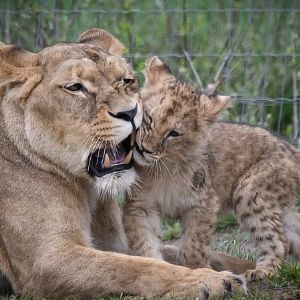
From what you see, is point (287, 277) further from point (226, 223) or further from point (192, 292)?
point (226, 223)

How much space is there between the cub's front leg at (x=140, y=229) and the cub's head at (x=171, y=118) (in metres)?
0.25

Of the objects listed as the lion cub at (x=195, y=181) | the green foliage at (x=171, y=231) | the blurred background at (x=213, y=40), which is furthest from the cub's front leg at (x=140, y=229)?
the blurred background at (x=213, y=40)

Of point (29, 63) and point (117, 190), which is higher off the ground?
point (29, 63)

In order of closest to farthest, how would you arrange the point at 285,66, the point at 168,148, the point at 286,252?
the point at 168,148 < the point at 286,252 < the point at 285,66

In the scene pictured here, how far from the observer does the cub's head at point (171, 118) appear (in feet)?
17.0

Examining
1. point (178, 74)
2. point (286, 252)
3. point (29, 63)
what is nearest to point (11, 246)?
point (29, 63)

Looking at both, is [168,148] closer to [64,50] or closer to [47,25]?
[64,50]

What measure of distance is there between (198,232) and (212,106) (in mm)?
665

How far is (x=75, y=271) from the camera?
4.95m

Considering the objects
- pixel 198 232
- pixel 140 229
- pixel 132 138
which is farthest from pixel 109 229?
pixel 132 138

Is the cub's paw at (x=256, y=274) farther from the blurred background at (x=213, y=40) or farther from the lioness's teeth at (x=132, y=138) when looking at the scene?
the blurred background at (x=213, y=40)

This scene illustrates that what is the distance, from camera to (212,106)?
18.4 feet

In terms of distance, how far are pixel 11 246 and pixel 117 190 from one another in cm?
56

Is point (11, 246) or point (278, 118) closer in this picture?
point (11, 246)
